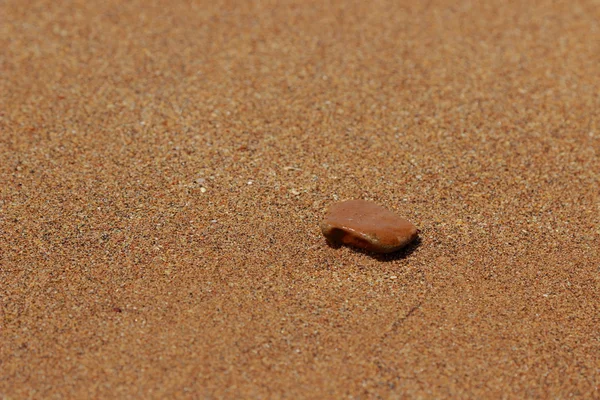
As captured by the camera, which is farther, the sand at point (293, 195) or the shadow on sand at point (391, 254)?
the shadow on sand at point (391, 254)

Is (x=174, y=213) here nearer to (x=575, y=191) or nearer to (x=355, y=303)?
(x=355, y=303)

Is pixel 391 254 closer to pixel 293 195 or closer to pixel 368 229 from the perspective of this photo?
pixel 368 229

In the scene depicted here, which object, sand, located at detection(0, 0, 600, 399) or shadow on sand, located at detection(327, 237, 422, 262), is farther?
shadow on sand, located at detection(327, 237, 422, 262)

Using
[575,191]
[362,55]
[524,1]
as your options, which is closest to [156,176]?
[362,55]

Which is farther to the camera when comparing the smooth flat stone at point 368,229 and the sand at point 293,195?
the smooth flat stone at point 368,229

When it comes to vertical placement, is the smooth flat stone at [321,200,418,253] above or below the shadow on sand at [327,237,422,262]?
above

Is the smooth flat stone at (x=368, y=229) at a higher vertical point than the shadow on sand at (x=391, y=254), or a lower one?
higher
